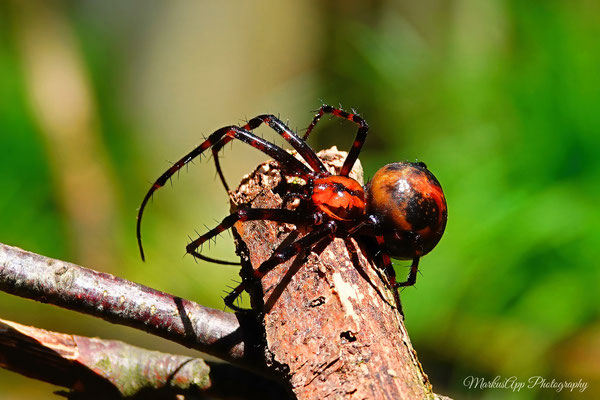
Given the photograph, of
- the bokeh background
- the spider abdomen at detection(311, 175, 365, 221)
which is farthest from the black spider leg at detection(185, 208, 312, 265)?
the bokeh background

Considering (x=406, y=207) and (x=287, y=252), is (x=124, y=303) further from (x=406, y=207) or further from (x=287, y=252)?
(x=406, y=207)

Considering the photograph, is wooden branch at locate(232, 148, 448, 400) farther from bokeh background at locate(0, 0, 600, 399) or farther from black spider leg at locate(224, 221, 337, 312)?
bokeh background at locate(0, 0, 600, 399)

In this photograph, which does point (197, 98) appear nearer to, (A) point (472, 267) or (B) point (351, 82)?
(B) point (351, 82)

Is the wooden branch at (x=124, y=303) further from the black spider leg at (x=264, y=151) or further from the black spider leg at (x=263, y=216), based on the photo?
the black spider leg at (x=264, y=151)

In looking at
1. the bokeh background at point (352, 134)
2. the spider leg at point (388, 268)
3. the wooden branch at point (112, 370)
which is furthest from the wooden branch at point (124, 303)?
the bokeh background at point (352, 134)

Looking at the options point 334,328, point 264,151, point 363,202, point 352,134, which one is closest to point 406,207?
point 363,202
